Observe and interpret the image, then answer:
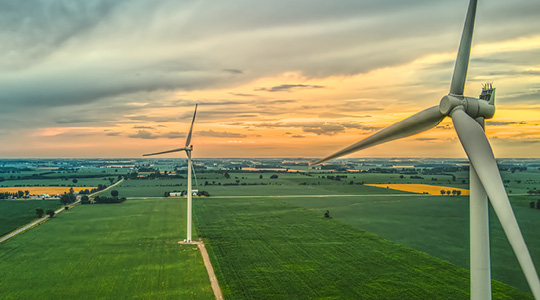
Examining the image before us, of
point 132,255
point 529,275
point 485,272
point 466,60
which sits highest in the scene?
point 466,60

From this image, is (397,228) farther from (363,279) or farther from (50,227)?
(50,227)

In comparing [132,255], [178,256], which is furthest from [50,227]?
[178,256]

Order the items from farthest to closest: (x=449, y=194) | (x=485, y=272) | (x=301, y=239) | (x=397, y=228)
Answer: (x=449, y=194) → (x=397, y=228) → (x=301, y=239) → (x=485, y=272)

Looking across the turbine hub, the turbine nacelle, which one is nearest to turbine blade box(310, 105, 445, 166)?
the turbine hub

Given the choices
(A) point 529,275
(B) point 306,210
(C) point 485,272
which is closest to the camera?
(A) point 529,275

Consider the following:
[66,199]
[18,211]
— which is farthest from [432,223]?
[66,199]

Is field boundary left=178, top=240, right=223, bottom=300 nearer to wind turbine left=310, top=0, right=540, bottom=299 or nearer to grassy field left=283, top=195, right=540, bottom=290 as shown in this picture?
wind turbine left=310, top=0, right=540, bottom=299

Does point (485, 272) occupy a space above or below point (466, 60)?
below
